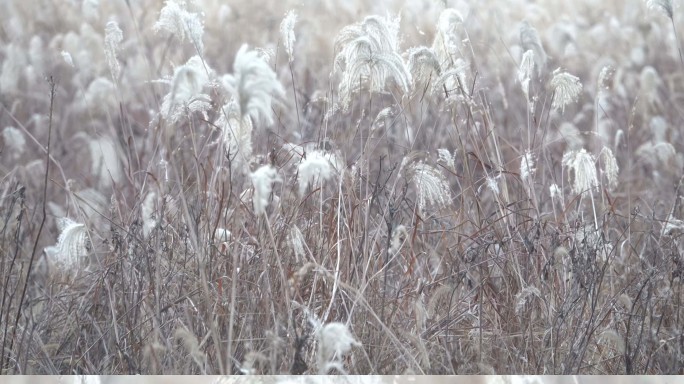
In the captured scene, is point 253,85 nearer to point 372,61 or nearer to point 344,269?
point 372,61

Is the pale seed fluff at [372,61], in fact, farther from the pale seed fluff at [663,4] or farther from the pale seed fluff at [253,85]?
the pale seed fluff at [663,4]

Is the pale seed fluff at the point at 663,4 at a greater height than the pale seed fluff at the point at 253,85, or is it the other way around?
the pale seed fluff at the point at 663,4

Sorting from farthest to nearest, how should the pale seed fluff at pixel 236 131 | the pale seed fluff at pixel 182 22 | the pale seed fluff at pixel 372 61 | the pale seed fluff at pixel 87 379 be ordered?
the pale seed fluff at pixel 182 22, the pale seed fluff at pixel 372 61, the pale seed fluff at pixel 87 379, the pale seed fluff at pixel 236 131

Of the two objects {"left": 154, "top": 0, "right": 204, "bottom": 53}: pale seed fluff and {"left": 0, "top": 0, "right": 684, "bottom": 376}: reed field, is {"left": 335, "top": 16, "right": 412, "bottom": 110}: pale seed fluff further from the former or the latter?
{"left": 154, "top": 0, "right": 204, "bottom": 53}: pale seed fluff

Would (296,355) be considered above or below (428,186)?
below

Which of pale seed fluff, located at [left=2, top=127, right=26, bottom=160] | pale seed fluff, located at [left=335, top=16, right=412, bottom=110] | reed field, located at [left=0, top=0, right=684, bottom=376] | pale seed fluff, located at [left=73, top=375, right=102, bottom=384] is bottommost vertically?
pale seed fluff, located at [left=73, top=375, right=102, bottom=384]

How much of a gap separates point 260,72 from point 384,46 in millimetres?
632

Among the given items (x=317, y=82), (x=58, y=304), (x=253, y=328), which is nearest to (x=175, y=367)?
(x=253, y=328)

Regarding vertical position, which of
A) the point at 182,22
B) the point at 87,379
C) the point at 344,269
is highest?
the point at 182,22

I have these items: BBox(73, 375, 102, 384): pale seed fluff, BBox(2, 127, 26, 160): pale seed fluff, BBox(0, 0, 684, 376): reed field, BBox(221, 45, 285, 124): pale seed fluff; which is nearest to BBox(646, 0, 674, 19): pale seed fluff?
BBox(0, 0, 684, 376): reed field

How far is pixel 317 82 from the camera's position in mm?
4031

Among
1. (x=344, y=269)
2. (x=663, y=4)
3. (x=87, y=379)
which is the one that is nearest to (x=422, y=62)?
(x=344, y=269)

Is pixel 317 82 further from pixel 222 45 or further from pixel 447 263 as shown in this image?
pixel 447 263

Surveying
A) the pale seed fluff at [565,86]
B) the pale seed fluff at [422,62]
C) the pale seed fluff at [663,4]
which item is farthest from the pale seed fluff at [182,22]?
the pale seed fluff at [663,4]
